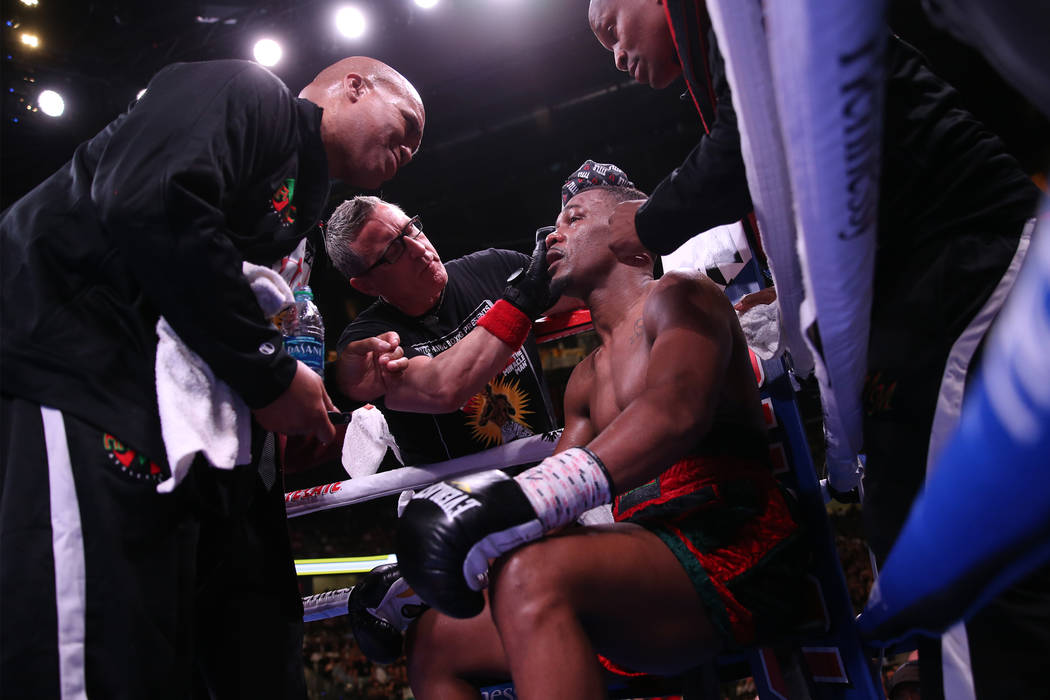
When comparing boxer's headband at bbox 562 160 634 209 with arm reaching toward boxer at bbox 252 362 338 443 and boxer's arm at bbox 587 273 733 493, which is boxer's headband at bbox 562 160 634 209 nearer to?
boxer's arm at bbox 587 273 733 493

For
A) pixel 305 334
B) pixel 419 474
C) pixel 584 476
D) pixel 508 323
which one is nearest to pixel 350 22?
pixel 508 323

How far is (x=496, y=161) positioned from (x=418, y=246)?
3.41 meters

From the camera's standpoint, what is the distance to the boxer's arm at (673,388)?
43.2 inches

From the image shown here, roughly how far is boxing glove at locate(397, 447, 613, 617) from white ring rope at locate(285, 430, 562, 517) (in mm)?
896

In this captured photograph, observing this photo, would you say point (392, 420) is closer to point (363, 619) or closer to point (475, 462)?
point (475, 462)

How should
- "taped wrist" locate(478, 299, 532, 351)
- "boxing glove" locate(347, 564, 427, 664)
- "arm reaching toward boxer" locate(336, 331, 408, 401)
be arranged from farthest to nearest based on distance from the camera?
"arm reaching toward boxer" locate(336, 331, 408, 401) → "taped wrist" locate(478, 299, 532, 351) → "boxing glove" locate(347, 564, 427, 664)

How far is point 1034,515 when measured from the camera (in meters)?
0.40

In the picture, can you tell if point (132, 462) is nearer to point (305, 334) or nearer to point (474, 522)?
point (305, 334)

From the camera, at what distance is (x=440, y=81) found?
5.02 metres

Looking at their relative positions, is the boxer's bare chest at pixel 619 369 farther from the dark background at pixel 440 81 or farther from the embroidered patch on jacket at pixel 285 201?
the dark background at pixel 440 81

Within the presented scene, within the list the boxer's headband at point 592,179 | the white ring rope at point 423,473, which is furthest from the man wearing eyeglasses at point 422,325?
the boxer's headband at point 592,179

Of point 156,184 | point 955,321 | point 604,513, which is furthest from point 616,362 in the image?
point 156,184

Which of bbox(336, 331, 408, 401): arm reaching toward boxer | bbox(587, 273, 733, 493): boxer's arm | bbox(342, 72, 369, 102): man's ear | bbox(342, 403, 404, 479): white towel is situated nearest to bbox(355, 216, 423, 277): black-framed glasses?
bbox(336, 331, 408, 401): arm reaching toward boxer

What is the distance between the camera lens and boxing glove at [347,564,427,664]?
1.45 meters
